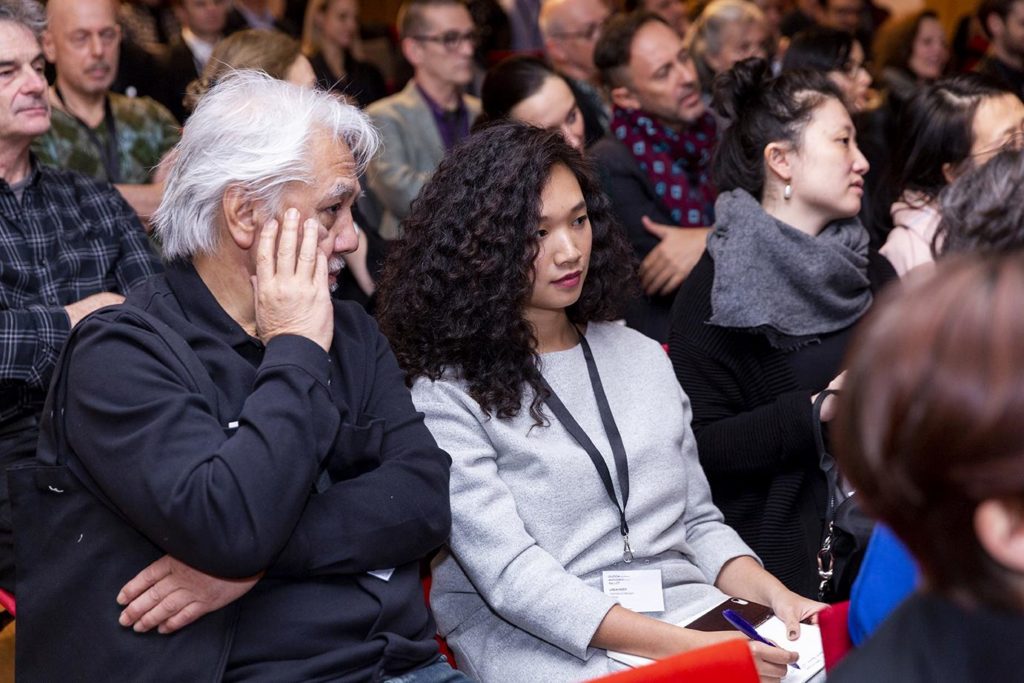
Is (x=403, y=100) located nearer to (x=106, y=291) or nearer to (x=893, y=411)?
(x=106, y=291)

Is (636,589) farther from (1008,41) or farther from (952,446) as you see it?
(1008,41)

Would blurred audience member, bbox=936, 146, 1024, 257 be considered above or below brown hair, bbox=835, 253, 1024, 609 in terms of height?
below

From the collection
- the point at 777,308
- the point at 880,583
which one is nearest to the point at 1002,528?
the point at 880,583

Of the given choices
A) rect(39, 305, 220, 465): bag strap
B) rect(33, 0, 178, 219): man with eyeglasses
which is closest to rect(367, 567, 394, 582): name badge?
rect(39, 305, 220, 465): bag strap

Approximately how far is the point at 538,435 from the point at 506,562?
26 centimetres

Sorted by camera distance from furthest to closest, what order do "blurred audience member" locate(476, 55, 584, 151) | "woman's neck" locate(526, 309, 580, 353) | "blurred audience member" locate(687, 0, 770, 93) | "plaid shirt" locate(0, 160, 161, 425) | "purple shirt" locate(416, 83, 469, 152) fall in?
"blurred audience member" locate(687, 0, 770, 93) → "purple shirt" locate(416, 83, 469, 152) → "blurred audience member" locate(476, 55, 584, 151) → "plaid shirt" locate(0, 160, 161, 425) → "woman's neck" locate(526, 309, 580, 353)

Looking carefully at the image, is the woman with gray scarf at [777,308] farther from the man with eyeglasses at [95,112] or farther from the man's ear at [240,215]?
the man with eyeglasses at [95,112]

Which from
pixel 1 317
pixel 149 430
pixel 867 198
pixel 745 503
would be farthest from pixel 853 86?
pixel 149 430

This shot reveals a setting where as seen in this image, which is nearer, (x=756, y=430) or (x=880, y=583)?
(x=880, y=583)

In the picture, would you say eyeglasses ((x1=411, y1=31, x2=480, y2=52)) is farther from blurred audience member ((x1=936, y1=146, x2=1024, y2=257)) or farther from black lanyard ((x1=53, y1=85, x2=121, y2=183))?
blurred audience member ((x1=936, y1=146, x2=1024, y2=257))

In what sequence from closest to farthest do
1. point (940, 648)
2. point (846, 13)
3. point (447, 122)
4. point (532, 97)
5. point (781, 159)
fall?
point (940, 648) < point (781, 159) < point (532, 97) < point (447, 122) < point (846, 13)

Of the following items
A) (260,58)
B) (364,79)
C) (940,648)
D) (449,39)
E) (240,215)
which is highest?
(240,215)

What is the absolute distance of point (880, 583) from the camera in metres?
1.43

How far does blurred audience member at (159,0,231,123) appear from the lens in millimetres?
4965
